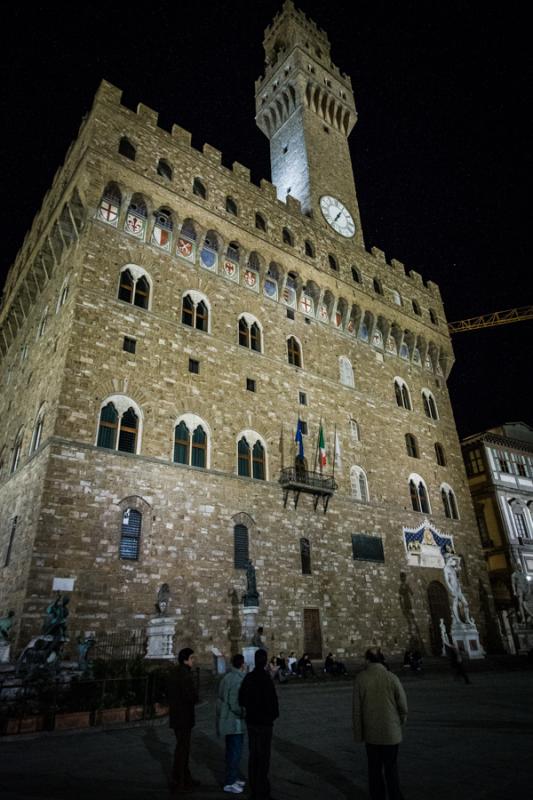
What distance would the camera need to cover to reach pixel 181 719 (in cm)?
495

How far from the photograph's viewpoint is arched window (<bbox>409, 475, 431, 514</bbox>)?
2319 centimetres

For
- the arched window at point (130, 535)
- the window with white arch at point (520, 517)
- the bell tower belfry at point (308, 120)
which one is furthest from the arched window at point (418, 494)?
the bell tower belfry at point (308, 120)

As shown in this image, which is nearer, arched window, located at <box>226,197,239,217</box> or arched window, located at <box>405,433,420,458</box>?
arched window, located at <box>226,197,239,217</box>

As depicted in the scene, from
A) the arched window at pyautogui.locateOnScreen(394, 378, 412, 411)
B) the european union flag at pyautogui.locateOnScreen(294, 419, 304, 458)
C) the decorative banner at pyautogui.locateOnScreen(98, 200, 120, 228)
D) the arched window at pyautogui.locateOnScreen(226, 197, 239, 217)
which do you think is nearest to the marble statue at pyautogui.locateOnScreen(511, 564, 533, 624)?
the arched window at pyautogui.locateOnScreen(394, 378, 412, 411)

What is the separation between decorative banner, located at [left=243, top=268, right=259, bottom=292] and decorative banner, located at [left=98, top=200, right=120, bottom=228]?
5778 mm

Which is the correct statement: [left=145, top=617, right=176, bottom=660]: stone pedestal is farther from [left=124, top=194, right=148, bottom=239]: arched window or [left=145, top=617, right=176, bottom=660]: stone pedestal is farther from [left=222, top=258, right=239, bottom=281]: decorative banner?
[left=222, top=258, right=239, bottom=281]: decorative banner

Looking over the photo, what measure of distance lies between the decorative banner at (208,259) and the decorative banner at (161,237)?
5.01ft

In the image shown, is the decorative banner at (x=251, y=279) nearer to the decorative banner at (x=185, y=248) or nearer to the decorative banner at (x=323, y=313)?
the decorative banner at (x=185, y=248)

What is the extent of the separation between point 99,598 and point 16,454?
6.75 m

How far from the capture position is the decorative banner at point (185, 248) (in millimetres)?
19734

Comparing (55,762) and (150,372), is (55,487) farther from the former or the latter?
(55,762)

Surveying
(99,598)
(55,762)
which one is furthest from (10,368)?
(55,762)

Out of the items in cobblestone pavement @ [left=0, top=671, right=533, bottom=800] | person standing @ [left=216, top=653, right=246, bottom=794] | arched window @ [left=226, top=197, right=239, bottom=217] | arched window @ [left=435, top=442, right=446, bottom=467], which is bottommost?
cobblestone pavement @ [left=0, top=671, right=533, bottom=800]

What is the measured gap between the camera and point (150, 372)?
16828 mm
